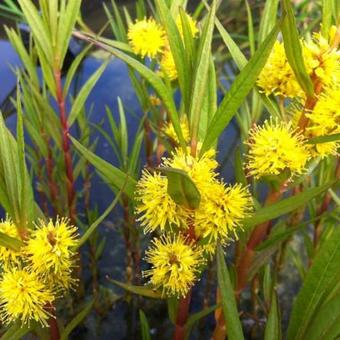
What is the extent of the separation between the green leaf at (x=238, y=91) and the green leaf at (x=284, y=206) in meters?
0.10

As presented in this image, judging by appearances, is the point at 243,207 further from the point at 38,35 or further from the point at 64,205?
the point at 64,205

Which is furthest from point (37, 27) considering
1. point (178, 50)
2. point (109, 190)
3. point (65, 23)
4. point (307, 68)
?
point (109, 190)

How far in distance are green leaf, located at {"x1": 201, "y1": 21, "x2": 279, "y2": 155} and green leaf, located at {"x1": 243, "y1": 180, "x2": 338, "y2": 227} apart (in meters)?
0.10

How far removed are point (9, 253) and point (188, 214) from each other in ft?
0.70

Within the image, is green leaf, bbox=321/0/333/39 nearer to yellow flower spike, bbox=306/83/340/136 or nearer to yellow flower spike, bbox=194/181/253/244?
yellow flower spike, bbox=306/83/340/136

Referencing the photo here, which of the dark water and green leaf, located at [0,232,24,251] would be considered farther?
the dark water

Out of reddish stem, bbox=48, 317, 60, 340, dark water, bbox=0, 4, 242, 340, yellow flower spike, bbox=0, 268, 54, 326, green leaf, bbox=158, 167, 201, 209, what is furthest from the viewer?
dark water, bbox=0, 4, 242, 340

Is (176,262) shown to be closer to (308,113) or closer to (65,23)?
(308,113)

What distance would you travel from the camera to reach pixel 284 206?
53 cm

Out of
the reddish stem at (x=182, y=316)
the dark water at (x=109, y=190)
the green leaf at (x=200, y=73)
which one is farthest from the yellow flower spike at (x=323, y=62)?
the dark water at (x=109, y=190)

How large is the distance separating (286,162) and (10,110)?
4.25 ft

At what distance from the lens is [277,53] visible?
0.57m

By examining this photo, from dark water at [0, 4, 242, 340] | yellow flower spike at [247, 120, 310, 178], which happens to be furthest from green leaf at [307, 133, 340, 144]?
dark water at [0, 4, 242, 340]

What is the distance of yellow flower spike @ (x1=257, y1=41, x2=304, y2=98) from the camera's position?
21.9 inches
